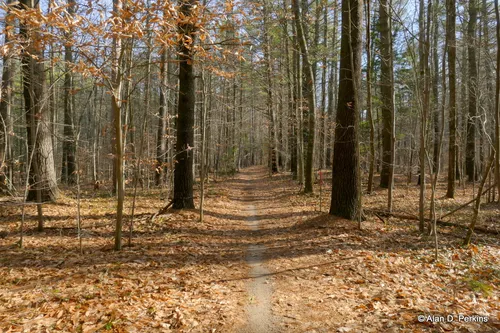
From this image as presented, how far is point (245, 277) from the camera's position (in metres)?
5.29

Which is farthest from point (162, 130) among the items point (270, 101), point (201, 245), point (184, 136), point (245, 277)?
point (245, 277)

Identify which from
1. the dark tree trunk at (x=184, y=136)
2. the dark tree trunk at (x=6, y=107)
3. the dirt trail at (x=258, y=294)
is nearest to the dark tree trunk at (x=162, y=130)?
the dark tree trunk at (x=184, y=136)

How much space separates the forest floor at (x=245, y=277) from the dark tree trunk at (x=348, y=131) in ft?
2.18

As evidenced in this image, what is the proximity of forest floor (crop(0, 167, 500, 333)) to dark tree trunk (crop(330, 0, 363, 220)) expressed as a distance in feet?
2.18

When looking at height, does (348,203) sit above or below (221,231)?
above

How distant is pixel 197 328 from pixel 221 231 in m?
4.64

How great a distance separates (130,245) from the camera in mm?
6430

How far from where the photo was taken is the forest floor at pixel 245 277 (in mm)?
3750

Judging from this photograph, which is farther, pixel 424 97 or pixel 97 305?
pixel 424 97

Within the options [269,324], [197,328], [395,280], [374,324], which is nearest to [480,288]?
[395,280]

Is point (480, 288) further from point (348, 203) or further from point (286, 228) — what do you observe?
point (286, 228)

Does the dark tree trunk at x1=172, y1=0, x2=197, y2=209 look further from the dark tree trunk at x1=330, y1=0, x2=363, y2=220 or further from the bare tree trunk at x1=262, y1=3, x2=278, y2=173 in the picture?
the dark tree trunk at x1=330, y1=0, x2=363, y2=220

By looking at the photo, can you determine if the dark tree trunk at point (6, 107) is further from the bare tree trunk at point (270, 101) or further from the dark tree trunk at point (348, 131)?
the bare tree trunk at point (270, 101)

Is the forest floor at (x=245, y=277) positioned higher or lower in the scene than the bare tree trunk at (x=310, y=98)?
lower
